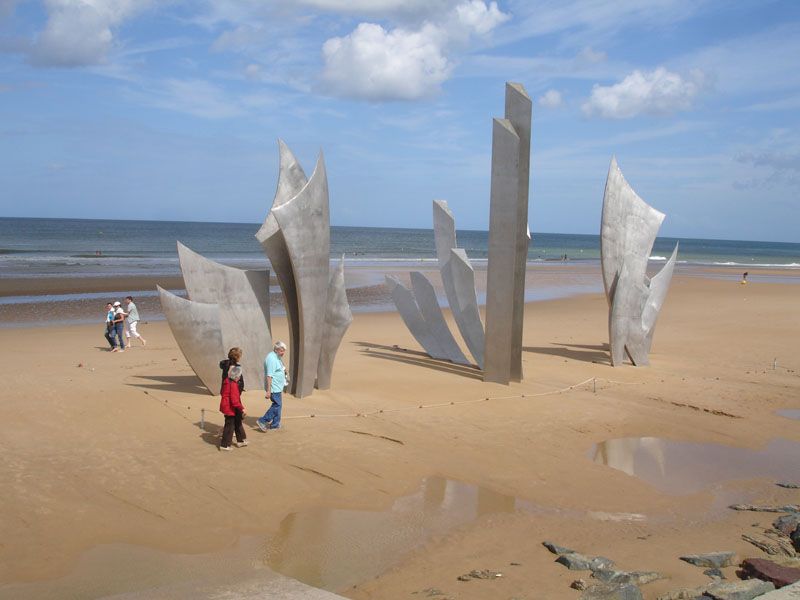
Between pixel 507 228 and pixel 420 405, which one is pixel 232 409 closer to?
pixel 420 405

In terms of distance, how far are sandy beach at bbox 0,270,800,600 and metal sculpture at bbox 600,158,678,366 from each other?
0.96m

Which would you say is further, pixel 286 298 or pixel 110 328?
pixel 110 328

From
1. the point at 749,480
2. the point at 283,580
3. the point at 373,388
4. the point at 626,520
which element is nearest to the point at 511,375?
the point at 373,388

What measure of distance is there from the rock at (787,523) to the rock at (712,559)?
0.99 meters

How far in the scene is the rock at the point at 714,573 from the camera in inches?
241

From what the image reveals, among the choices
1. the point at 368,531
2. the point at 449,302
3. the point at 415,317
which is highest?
the point at 449,302

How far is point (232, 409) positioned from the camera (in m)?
8.53

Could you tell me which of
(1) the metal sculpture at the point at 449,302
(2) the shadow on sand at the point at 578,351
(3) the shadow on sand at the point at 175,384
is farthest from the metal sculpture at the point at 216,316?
(2) the shadow on sand at the point at 578,351

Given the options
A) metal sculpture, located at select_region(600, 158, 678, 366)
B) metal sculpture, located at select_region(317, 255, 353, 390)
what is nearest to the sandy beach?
metal sculpture, located at select_region(317, 255, 353, 390)

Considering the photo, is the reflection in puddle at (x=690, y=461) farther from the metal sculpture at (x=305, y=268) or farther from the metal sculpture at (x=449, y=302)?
the metal sculpture at (x=449, y=302)

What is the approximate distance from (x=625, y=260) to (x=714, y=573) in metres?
9.25

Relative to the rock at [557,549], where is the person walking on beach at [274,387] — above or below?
above

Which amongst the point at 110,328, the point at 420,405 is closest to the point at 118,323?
the point at 110,328

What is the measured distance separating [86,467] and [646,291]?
36.2 ft
